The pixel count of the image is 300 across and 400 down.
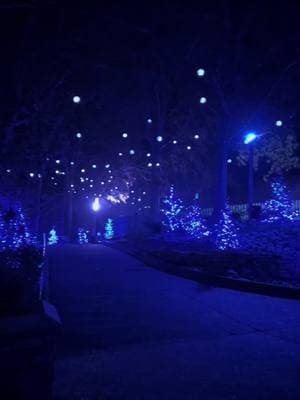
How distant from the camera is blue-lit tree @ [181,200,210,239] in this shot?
24.2 m

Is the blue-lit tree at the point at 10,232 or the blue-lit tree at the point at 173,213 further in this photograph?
the blue-lit tree at the point at 173,213

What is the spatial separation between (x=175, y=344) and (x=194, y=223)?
66.6 feet

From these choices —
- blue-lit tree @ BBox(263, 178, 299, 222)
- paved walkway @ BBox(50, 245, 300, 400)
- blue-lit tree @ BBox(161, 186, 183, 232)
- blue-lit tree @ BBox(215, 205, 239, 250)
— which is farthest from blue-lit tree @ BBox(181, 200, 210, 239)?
paved walkway @ BBox(50, 245, 300, 400)

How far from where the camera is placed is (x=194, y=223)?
26.4m

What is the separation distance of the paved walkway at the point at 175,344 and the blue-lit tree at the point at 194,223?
13247mm

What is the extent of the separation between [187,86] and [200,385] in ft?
79.0

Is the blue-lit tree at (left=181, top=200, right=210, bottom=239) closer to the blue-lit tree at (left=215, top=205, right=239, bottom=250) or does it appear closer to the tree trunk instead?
the tree trunk

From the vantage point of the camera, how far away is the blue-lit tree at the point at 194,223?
24233 mm

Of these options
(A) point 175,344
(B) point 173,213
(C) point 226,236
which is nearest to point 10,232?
(C) point 226,236

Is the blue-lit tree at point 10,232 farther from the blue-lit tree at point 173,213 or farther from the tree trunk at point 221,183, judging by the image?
the blue-lit tree at point 173,213

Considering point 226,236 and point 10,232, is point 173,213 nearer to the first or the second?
point 226,236

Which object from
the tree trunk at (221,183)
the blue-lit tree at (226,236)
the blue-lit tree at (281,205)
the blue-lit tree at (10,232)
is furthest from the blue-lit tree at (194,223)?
the blue-lit tree at (10,232)

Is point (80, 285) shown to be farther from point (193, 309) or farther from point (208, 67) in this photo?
point (208, 67)

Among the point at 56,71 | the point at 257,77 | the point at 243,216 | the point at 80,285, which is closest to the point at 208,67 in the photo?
the point at 257,77
